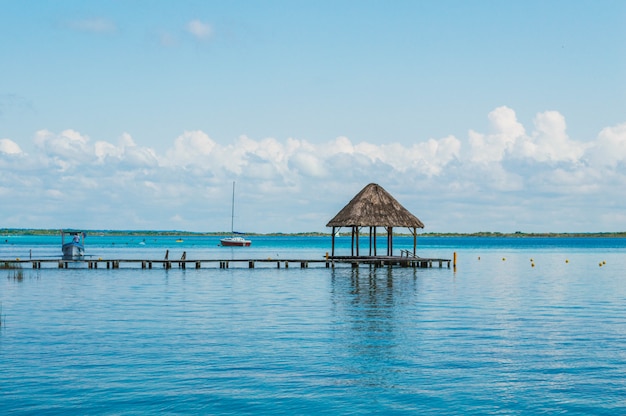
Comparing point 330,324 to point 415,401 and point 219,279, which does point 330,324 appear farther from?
point 219,279

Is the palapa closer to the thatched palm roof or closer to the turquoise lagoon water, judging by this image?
the thatched palm roof

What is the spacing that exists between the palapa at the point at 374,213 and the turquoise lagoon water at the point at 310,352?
16822 mm

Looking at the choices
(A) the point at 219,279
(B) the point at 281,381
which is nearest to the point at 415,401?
(B) the point at 281,381

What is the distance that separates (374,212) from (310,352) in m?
39.4

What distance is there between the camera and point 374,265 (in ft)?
219

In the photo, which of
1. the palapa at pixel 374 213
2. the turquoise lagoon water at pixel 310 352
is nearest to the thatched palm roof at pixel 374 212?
the palapa at pixel 374 213

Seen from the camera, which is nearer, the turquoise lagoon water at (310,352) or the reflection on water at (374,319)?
the turquoise lagoon water at (310,352)

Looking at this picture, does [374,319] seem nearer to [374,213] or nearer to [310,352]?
[310,352]

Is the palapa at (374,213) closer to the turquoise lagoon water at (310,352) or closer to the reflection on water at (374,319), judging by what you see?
the reflection on water at (374,319)

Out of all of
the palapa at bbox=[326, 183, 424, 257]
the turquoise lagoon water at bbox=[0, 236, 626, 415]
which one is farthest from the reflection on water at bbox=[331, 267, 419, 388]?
the palapa at bbox=[326, 183, 424, 257]

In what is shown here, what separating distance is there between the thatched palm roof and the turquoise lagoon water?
16.9 metres

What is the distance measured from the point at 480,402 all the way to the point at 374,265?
50226mm

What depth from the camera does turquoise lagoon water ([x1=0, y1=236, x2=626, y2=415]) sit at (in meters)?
A: 16.8

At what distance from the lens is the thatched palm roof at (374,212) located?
198 feet
